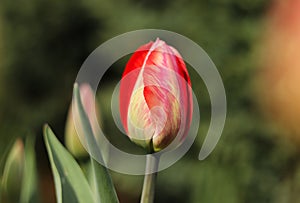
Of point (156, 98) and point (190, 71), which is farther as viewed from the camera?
point (190, 71)

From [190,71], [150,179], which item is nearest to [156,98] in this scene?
[150,179]

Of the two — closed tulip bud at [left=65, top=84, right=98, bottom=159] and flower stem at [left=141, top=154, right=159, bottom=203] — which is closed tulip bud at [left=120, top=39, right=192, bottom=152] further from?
closed tulip bud at [left=65, top=84, right=98, bottom=159]

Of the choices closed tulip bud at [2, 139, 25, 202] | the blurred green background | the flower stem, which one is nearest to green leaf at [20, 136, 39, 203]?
closed tulip bud at [2, 139, 25, 202]

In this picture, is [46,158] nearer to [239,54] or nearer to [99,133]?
[239,54]

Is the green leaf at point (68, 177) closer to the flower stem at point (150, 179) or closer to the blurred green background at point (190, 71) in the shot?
the flower stem at point (150, 179)

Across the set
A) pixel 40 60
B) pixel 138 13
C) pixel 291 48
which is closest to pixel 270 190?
pixel 291 48

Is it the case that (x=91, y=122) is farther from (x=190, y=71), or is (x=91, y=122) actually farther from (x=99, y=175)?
(x=190, y=71)
